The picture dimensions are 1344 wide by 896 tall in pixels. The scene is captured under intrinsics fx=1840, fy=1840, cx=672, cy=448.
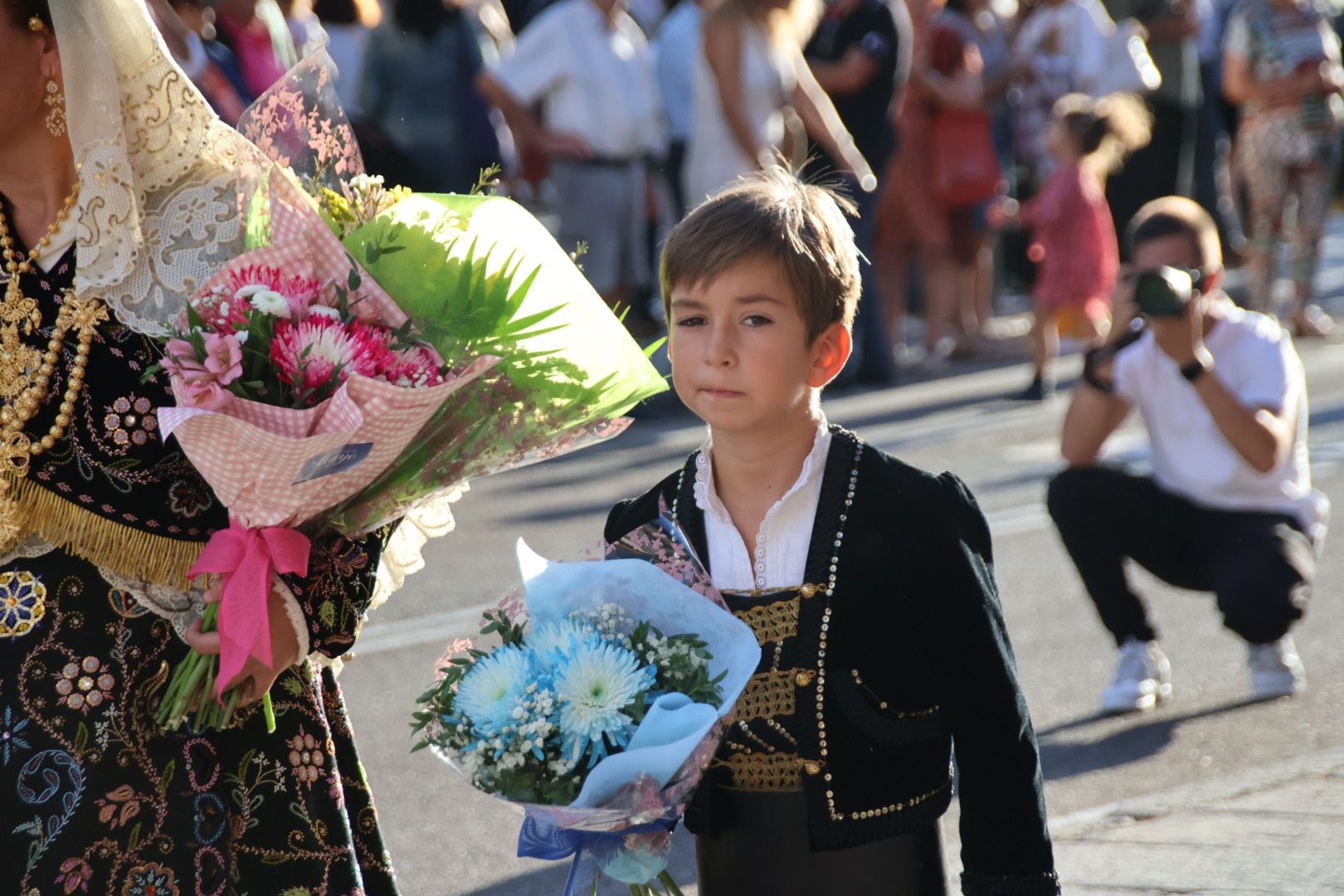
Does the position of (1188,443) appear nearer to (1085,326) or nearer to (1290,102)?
(1085,326)

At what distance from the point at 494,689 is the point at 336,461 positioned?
36cm

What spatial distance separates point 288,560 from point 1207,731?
332cm

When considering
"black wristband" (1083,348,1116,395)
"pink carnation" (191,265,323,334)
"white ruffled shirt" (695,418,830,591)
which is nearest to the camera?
"pink carnation" (191,265,323,334)

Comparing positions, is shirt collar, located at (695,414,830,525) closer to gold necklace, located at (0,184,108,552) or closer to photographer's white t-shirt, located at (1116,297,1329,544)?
gold necklace, located at (0,184,108,552)

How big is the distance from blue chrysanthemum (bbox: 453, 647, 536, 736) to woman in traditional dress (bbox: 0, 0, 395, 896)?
32 centimetres

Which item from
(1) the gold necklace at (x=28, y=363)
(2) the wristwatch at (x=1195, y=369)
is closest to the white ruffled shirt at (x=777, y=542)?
(1) the gold necklace at (x=28, y=363)

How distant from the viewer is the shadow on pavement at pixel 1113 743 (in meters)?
4.82

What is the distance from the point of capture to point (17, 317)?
102 inches

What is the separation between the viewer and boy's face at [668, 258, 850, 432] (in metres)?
2.59

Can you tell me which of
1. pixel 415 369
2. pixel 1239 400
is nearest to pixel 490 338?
pixel 415 369

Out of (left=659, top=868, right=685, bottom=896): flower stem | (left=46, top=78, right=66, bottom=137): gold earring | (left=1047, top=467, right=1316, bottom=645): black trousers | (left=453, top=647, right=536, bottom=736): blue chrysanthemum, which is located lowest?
(left=1047, top=467, right=1316, bottom=645): black trousers

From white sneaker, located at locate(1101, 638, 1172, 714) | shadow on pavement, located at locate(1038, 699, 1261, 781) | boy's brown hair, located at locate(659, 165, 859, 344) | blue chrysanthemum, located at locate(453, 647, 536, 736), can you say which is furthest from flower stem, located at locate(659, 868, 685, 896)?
white sneaker, located at locate(1101, 638, 1172, 714)

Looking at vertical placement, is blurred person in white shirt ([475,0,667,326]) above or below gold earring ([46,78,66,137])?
below

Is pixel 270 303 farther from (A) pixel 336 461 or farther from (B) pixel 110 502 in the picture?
(B) pixel 110 502
